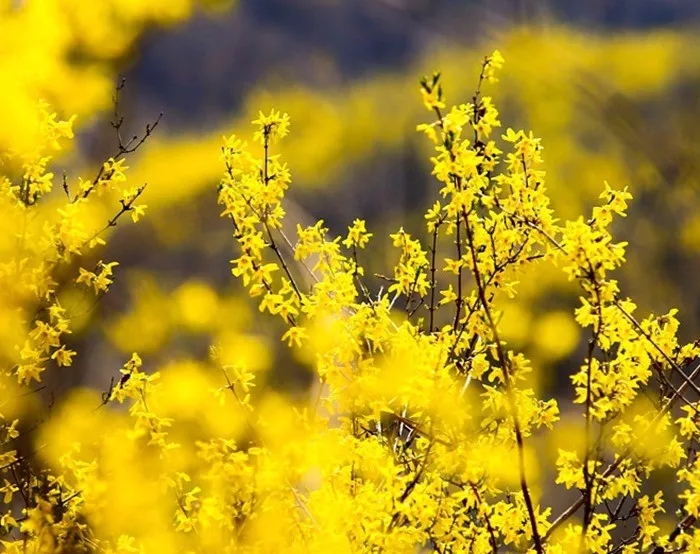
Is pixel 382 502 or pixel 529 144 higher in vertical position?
pixel 529 144

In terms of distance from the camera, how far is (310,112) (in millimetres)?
4859

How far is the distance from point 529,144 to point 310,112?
3.23 meters

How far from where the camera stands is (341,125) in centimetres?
510

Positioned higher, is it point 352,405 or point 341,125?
point 341,125

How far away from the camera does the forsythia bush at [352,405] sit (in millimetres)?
1502

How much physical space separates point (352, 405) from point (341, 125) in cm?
363

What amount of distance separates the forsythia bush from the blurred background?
159 millimetres

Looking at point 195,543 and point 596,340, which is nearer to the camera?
point 596,340

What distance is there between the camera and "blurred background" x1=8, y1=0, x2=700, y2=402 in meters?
1.60

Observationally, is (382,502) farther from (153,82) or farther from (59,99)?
(153,82)

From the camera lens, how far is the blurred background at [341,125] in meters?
1.60

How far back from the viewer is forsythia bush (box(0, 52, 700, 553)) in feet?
4.93

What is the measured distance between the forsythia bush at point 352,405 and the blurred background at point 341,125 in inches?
6.3

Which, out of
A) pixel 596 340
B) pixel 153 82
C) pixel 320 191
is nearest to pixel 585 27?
pixel 596 340
